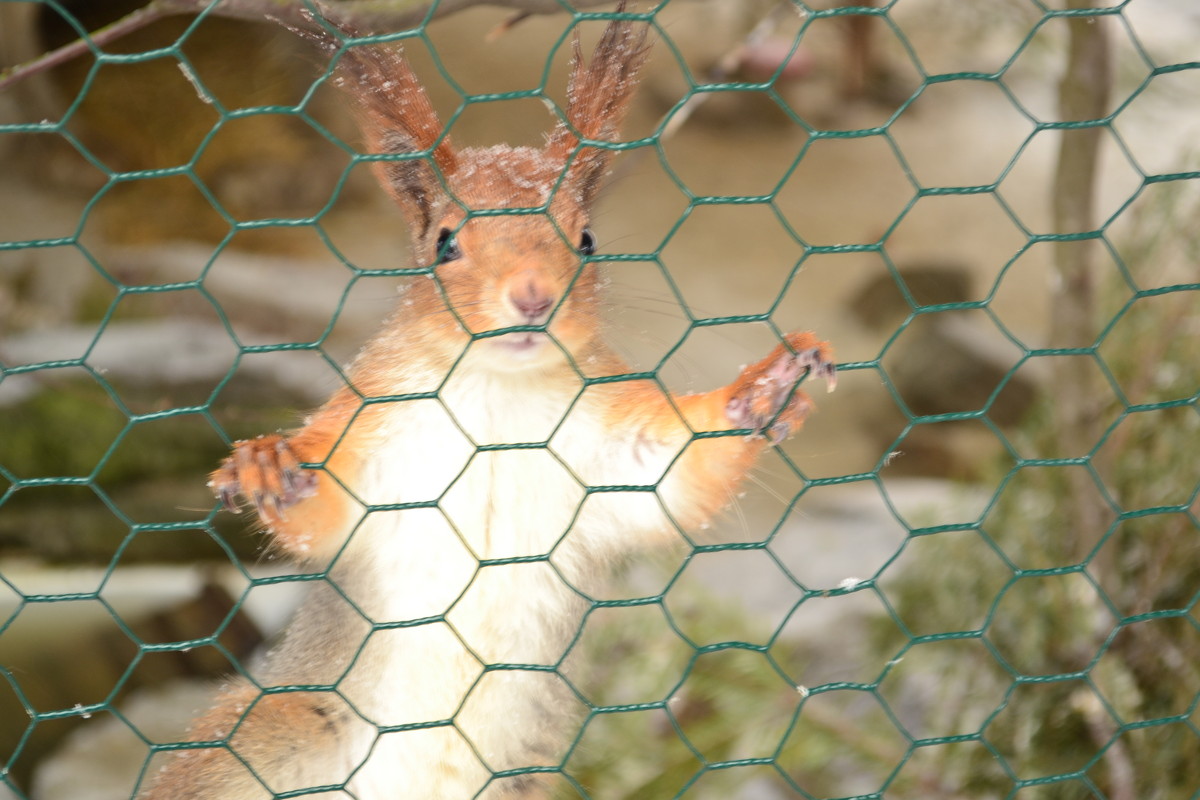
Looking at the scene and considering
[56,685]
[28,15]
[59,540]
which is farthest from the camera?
[28,15]

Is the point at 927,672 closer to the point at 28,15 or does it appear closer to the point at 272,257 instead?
the point at 272,257

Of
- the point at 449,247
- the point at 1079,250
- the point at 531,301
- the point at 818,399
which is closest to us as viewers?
the point at 531,301

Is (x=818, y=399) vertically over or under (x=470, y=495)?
under

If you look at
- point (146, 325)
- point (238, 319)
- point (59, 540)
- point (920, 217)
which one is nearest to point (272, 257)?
point (238, 319)

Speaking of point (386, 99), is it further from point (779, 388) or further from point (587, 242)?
point (779, 388)

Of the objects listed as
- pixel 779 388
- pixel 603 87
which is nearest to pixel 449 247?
pixel 603 87

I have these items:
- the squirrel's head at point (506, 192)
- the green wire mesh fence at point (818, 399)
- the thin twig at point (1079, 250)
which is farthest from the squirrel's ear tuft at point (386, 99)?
the thin twig at point (1079, 250)

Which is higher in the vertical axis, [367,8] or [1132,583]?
[367,8]
